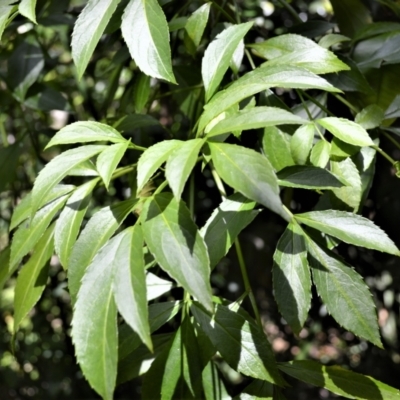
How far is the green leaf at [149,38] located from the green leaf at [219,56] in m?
0.05

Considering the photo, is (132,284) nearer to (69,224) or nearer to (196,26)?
(69,224)

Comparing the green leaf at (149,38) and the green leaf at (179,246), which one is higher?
the green leaf at (149,38)

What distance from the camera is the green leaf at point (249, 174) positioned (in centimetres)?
42

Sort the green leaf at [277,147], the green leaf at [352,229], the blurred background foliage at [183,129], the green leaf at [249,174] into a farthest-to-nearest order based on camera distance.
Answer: the blurred background foliage at [183,129] < the green leaf at [277,147] < the green leaf at [352,229] < the green leaf at [249,174]

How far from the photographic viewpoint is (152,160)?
0.49m

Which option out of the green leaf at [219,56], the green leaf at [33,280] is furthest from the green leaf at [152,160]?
the green leaf at [33,280]

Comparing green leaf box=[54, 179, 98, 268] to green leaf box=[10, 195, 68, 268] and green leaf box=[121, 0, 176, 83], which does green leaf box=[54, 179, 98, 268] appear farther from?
green leaf box=[121, 0, 176, 83]

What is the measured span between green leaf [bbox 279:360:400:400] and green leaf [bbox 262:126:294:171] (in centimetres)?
21

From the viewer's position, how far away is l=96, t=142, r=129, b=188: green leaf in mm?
515

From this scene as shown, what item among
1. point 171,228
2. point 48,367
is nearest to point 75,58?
point 171,228

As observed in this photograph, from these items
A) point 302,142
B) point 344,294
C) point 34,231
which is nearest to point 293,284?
point 344,294

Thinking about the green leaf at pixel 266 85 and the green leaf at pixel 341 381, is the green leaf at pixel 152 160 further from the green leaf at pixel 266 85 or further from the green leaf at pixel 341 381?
the green leaf at pixel 341 381

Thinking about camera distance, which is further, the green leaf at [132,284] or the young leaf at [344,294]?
the young leaf at [344,294]

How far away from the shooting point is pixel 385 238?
54cm
